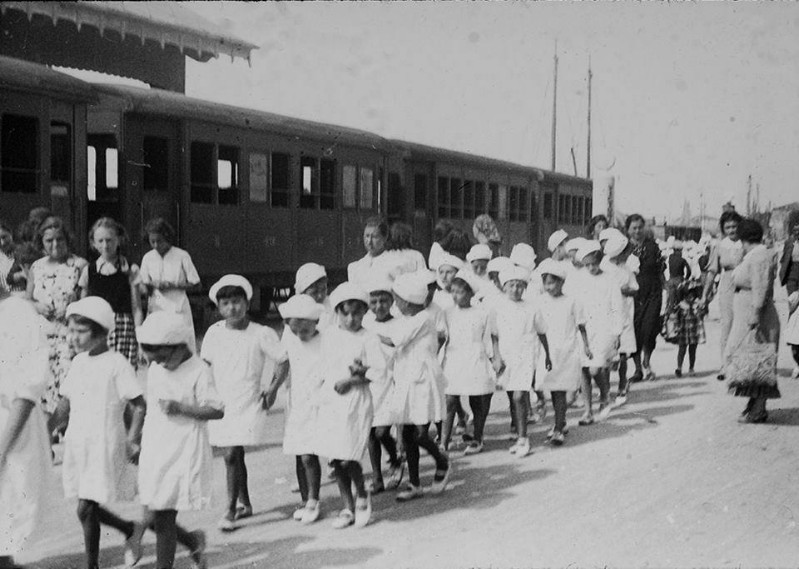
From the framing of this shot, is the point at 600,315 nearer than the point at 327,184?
Yes

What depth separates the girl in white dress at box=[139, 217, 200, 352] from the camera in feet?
27.2

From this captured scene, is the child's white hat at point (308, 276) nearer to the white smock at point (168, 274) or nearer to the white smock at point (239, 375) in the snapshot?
the white smock at point (239, 375)

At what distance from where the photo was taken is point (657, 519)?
5723 mm

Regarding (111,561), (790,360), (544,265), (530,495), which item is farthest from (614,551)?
(790,360)

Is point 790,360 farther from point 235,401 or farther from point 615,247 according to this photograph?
point 235,401

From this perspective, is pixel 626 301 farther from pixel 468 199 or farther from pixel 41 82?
pixel 468 199

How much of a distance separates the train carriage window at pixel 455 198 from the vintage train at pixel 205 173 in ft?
3.90

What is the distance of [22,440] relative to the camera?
14.0 feet

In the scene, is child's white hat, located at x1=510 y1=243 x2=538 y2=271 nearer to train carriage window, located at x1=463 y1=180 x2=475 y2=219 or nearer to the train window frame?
the train window frame

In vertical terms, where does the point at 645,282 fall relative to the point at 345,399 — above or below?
above

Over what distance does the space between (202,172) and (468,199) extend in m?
9.68

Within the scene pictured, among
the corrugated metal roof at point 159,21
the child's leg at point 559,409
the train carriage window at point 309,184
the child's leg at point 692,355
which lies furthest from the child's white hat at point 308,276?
the train carriage window at point 309,184

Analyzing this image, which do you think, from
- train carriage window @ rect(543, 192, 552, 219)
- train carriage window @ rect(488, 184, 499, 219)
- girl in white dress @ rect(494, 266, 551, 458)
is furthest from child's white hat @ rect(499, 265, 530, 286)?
train carriage window @ rect(543, 192, 552, 219)

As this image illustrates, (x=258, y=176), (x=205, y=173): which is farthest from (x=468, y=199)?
(x=205, y=173)
